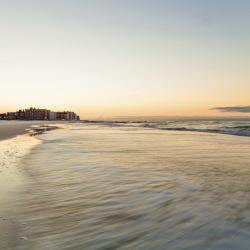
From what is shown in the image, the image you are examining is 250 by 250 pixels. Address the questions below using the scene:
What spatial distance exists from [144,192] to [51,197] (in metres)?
1.77

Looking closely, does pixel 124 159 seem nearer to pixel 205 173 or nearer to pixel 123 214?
pixel 205 173

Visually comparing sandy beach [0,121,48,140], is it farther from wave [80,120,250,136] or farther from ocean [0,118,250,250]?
wave [80,120,250,136]

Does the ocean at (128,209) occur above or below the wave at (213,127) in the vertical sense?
below

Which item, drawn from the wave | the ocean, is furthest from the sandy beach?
the wave

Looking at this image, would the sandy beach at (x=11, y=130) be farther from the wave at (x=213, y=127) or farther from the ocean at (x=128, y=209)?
the wave at (x=213, y=127)

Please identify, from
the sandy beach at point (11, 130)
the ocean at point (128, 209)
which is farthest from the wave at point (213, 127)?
the ocean at point (128, 209)

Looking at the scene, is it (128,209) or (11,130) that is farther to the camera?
(11,130)

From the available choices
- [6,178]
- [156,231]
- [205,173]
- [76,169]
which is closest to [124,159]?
[76,169]

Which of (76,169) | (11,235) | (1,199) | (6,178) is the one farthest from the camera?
(76,169)

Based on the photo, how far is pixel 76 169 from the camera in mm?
9273

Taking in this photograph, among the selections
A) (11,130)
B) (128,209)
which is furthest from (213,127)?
(128,209)

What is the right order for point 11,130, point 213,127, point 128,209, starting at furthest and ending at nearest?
point 213,127 → point 11,130 → point 128,209

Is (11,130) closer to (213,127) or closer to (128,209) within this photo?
(213,127)

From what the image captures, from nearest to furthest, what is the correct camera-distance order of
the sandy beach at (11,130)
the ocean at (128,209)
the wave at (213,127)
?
the ocean at (128,209) → the sandy beach at (11,130) → the wave at (213,127)
